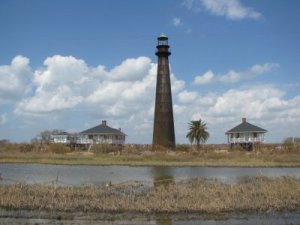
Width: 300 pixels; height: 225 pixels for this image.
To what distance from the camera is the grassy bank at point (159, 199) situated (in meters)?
18.9

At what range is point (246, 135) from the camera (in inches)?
3297

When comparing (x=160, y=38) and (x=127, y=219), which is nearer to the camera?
(x=127, y=219)

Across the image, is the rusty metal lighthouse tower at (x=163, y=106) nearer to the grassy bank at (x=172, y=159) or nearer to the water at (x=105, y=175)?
the grassy bank at (x=172, y=159)

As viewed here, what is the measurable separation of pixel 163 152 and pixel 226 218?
4657 cm

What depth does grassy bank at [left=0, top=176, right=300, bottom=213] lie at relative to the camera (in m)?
18.9

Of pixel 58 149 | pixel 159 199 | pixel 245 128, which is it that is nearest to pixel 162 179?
pixel 159 199

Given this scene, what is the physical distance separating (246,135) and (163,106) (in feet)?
76.8

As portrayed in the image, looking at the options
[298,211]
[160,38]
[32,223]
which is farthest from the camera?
[160,38]

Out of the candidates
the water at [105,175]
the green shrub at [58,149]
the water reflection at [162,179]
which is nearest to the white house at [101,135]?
the green shrub at [58,149]

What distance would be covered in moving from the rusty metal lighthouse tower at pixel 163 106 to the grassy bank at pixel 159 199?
1747 inches

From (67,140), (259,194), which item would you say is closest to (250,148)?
(67,140)

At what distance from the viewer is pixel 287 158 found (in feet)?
197

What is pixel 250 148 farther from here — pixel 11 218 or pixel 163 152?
pixel 11 218

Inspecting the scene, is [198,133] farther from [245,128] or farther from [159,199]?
[159,199]
